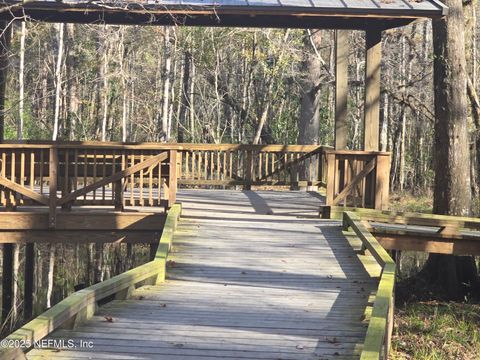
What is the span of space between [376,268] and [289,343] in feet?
8.93

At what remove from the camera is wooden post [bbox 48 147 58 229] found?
31.8 ft

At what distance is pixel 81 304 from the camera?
5402 mm

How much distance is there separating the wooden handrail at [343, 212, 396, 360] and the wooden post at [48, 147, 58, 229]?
4.48 m

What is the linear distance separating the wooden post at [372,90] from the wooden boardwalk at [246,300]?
1924mm

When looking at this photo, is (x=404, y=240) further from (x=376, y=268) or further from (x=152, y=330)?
(x=152, y=330)

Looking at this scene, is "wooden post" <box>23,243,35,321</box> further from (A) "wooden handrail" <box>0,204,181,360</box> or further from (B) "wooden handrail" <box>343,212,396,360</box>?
(B) "wooden handrail" <box>343,212,396,360</box>

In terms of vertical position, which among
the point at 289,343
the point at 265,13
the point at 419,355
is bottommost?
the point at 419,355

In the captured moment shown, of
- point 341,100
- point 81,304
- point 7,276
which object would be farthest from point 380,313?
point 7,276

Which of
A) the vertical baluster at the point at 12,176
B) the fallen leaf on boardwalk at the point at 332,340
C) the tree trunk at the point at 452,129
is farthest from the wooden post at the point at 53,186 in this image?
the tree trunk at the point at 452,129

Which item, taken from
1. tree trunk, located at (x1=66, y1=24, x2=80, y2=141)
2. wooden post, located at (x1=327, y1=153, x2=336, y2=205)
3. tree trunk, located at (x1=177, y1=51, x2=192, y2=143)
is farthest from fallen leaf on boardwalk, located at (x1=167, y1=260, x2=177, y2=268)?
tree trunk, located at (x1=177, y1=51, x2=192, y2=143)

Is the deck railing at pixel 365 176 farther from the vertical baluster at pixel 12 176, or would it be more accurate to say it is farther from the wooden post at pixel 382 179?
the vertical baluster at pixel 12 176

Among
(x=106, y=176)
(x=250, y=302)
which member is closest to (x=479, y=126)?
(x=106, y=176)

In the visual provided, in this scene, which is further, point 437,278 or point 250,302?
point 437,278

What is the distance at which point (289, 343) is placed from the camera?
518cm
